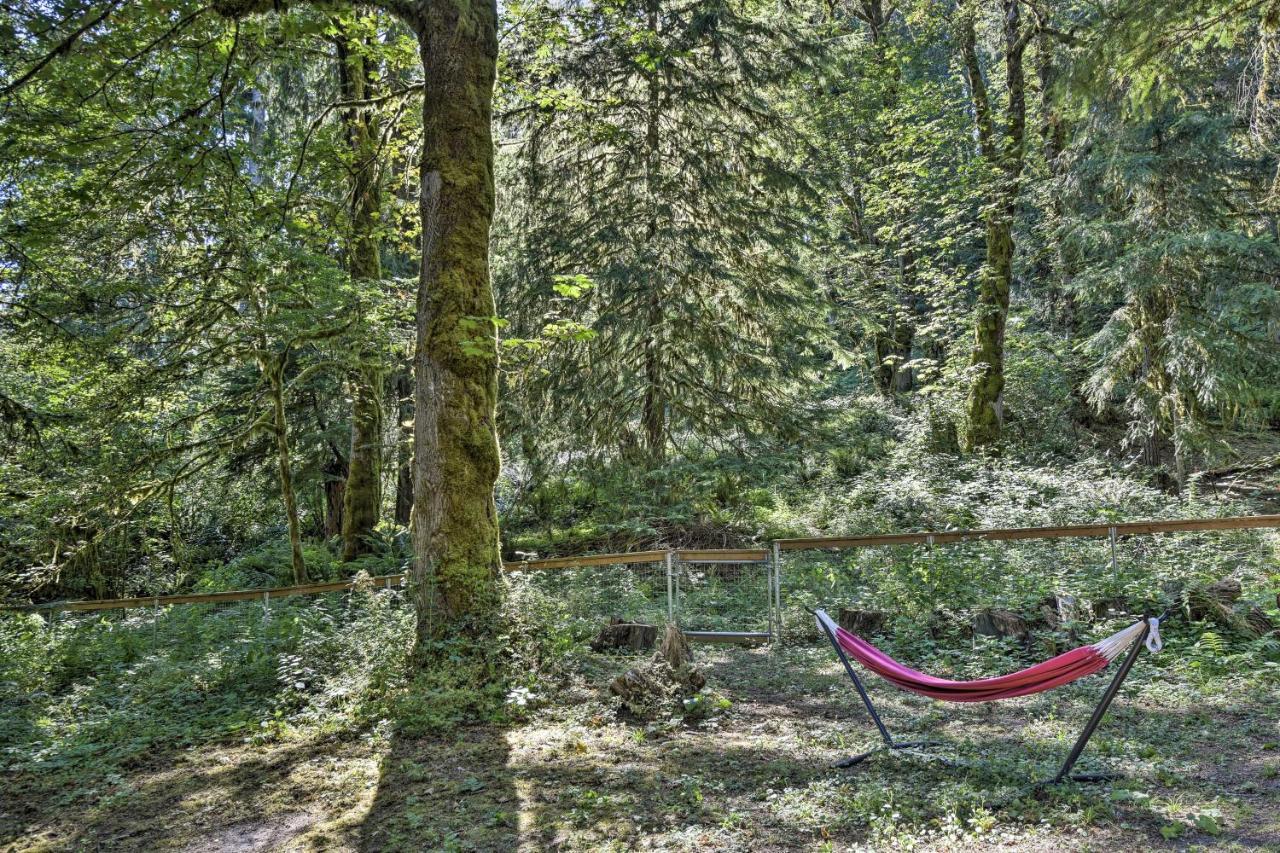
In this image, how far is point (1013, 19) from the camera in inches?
556

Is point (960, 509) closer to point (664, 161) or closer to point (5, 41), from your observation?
point (664, 161)

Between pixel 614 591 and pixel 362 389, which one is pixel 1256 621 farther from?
pixel 362 389

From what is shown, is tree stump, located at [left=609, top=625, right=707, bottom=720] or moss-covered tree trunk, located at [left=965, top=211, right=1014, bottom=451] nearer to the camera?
tree stump, located at [left=609, top=625, right=707, bottom=720]

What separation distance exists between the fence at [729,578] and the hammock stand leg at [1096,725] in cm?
440

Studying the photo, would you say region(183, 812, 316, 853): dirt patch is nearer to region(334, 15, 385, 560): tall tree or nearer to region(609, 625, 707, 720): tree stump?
region(609, 625, 707, 720): tree stump

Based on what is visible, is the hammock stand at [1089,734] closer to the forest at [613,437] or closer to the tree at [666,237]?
the forest at [613,437]

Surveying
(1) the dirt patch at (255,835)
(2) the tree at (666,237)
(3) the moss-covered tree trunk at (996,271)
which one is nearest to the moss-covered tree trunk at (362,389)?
(2) the tree at (666,237)

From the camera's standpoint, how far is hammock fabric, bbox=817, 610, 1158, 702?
372 cm

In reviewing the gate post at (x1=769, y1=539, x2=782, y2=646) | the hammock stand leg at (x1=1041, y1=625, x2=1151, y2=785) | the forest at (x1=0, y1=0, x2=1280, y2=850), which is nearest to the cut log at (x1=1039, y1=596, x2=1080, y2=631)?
the forest at (x1=0, y1=0, x2=1280, y2=850)

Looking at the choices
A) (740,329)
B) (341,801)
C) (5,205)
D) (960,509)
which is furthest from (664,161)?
(341,801)

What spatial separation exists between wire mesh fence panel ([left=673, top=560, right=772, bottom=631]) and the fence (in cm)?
1

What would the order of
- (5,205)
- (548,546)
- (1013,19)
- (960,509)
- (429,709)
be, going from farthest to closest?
1. (1013,19)
2. (548,546)
3. (960,509)
4. (5,205)
5. (429,709)

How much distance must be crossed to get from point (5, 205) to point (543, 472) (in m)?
7.18

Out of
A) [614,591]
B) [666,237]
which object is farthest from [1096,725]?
[666,237]
